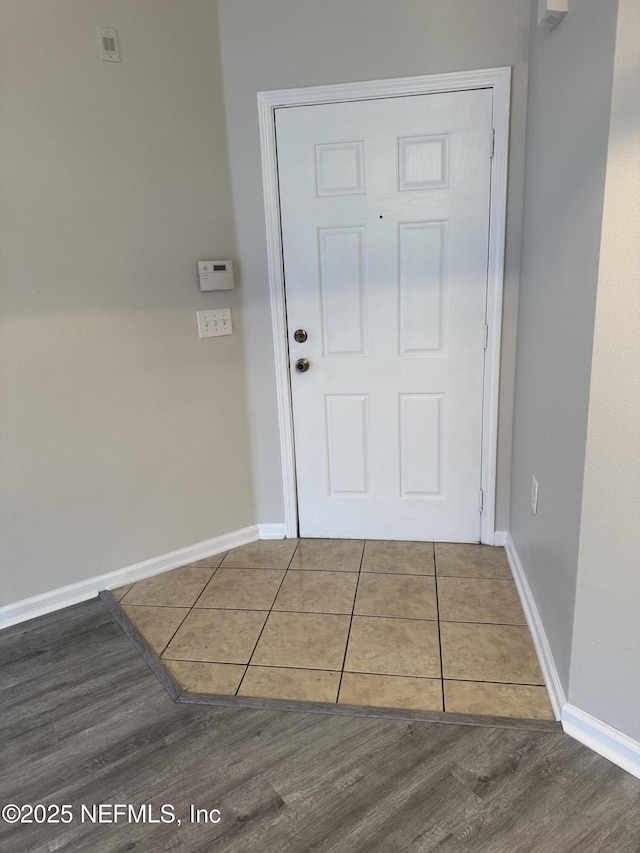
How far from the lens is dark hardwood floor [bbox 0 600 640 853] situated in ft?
4.69

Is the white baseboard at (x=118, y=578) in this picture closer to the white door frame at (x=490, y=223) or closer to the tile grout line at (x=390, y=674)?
the white door frame at (x=490, y=223)

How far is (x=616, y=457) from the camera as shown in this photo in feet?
4.71

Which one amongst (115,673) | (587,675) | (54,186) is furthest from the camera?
(54,186)

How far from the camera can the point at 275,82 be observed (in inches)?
98.8

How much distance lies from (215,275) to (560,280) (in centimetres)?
149

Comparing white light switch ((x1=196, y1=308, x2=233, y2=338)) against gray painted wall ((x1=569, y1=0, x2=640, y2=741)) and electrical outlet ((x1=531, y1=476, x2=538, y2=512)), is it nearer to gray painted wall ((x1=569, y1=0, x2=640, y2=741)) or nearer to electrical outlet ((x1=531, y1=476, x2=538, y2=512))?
electrical outlet ((x1=531, y1=476, x2=538, y2=512))

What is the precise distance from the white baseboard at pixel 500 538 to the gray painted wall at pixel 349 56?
5.2 inches

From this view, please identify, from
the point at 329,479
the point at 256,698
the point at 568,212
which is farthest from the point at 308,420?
the point at 568,212

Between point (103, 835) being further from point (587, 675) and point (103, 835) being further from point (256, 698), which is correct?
point (587, 675)

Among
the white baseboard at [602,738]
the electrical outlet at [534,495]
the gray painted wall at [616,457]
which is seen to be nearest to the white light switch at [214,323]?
the electrical outlet at [534,495]


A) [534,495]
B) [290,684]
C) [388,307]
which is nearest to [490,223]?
[388,307]

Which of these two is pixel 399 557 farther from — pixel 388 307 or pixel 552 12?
pixel 552 12

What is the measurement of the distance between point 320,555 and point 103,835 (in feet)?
4.97

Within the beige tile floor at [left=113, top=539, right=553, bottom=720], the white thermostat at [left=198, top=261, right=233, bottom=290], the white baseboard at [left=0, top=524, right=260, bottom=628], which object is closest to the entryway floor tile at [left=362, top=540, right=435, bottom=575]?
the beige tile floor at [left=113, top=539, right=553, bottom=720]
